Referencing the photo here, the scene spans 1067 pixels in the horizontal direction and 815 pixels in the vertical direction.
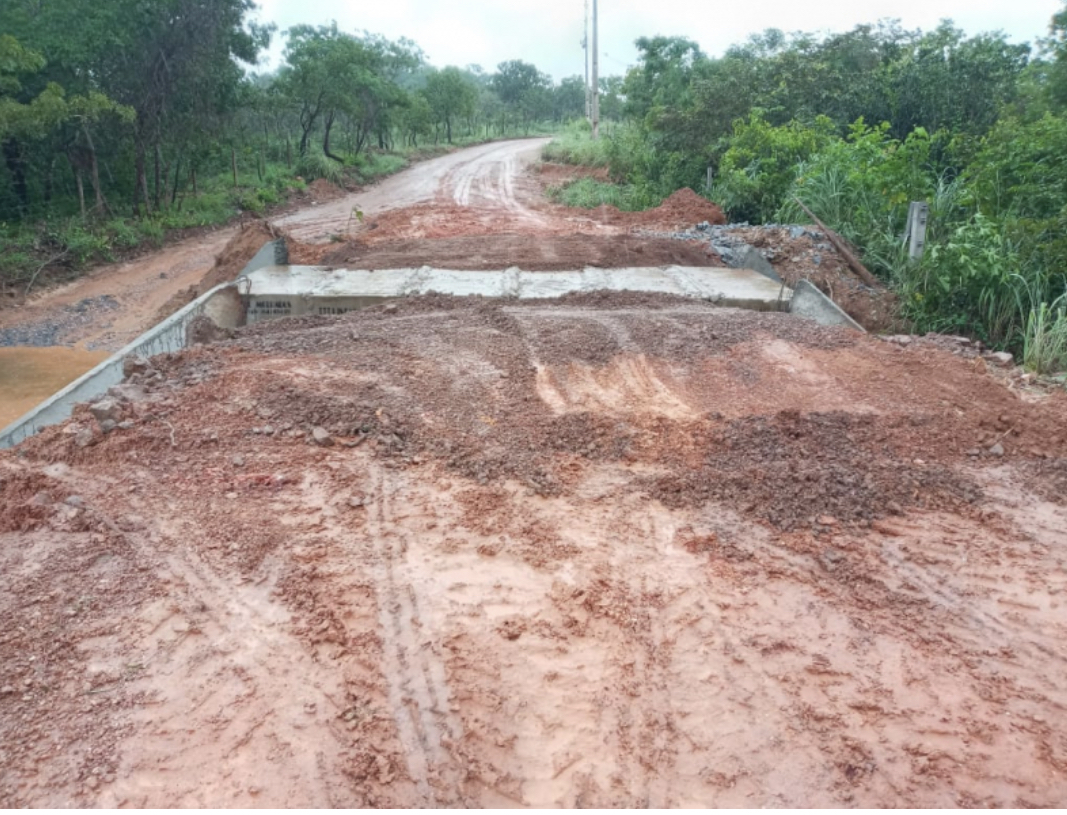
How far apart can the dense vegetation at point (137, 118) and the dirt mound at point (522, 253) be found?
→ 523 centimetres

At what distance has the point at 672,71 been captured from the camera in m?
22.6

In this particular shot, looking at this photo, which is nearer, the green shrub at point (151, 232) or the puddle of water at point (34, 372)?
the puddle of water at point (34, 372)

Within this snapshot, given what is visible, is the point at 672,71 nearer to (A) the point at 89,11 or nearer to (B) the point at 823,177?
(B) the point at 823,177

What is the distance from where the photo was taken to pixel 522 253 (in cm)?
1089

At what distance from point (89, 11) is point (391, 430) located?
1321 centimetres

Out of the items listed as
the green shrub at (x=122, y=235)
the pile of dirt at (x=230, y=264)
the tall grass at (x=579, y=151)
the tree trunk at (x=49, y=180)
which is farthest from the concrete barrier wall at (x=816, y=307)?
the tall grass at (x=579, y=151)

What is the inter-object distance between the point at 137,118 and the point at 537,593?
15730 millimetres

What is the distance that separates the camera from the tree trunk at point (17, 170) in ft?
45.0

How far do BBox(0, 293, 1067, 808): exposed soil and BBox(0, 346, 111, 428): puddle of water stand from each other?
2.83 metres

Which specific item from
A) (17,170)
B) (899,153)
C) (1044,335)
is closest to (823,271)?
(899,153)

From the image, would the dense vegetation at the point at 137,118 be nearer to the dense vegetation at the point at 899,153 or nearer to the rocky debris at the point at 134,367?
the rocky debris at the point at 134,367

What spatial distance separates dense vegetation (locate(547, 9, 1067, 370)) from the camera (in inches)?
291

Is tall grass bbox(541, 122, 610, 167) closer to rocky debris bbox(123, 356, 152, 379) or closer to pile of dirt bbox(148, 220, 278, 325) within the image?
pile of dirt bbox(148, 220, 278, 325)

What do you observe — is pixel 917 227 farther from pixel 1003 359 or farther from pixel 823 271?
pixel 1003 359
